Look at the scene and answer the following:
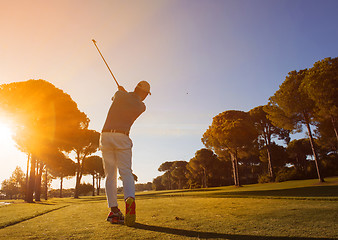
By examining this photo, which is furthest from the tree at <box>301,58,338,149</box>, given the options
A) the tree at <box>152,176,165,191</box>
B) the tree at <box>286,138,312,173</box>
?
the tree at <box>152,176,165,191</box>

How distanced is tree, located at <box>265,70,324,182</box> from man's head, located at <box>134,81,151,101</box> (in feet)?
70.3

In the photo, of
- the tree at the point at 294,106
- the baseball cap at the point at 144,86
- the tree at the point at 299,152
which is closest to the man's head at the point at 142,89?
the baseball cap at the point at 144,86

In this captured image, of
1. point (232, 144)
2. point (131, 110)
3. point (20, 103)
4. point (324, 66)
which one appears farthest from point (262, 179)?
point (131, 110)

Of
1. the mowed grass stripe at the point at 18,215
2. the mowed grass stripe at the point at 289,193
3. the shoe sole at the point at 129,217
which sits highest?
the shoe sole at the point at 129,217

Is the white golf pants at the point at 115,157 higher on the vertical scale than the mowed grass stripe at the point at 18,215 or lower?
higher

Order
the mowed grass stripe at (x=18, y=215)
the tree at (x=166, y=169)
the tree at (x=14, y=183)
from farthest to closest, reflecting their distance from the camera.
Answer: the tree at (x=166, y=169) → the tree at (x=14, y=183) → the mowed grass stripe at (x=18, y=215)

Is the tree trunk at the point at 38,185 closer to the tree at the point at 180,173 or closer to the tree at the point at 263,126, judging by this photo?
the tree at the point at 263,126

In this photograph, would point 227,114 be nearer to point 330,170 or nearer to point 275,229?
point 330,170

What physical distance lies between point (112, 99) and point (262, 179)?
133 ft

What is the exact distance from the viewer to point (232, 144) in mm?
30656

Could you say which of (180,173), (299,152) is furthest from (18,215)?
(180,173)

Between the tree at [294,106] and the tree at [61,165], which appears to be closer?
the tree at [294,106]

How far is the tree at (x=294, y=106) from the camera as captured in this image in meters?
21.2

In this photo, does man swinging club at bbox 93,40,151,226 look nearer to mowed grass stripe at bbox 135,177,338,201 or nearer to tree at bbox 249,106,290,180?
mowed grass stripe at bbox 135,177,338,201
